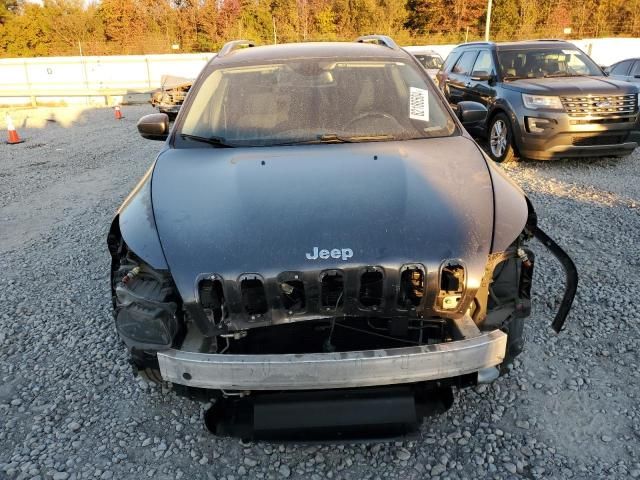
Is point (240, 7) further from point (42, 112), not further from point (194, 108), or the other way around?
point (194, 108)

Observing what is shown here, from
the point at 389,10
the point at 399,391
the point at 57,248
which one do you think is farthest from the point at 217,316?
the point at 389,10

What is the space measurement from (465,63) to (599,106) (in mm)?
3236

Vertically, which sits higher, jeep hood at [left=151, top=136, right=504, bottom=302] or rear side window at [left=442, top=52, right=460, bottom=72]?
rear side window at [left=442, top=52, right=460, bottom=72]

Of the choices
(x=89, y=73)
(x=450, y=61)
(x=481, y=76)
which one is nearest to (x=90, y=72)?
(x=89, y=73)

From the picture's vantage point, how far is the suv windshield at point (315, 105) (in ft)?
10.6

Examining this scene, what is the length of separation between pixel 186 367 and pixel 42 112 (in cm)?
2045

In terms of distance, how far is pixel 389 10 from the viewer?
4284 cm

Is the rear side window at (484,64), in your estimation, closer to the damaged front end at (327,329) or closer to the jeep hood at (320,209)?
the jeep hood at (320,209)

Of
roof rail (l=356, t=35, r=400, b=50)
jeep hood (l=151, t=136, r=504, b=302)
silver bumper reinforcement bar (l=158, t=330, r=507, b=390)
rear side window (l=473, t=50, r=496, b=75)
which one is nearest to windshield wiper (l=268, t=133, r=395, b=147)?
jeep hood (l=151, t=136, r=504, b=302)

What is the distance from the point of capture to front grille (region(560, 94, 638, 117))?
696 centimetres

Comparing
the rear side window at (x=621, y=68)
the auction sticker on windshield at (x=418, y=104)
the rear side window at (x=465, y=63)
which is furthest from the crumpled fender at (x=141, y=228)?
the rear side window at (x=621, y=68)

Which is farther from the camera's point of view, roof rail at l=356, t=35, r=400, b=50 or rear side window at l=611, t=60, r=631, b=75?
rear side window at l=611, t=60, r=631, b=75

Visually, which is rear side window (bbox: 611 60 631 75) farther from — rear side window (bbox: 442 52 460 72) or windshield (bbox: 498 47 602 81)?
rear side window (bbox: 442 52 460 72)

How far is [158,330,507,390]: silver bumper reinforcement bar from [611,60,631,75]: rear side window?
38.5 feet
